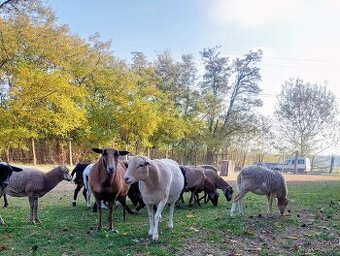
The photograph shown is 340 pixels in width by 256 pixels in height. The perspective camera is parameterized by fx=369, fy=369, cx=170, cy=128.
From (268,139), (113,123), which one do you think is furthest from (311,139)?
(113,123)

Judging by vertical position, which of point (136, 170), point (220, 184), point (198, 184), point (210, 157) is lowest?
point (210, 157)

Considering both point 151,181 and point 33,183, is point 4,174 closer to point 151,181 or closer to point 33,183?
point 33,183

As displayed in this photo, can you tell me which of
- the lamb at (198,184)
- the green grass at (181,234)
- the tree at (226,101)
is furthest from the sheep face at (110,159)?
the tree at (226,101)

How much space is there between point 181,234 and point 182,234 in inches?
0.8

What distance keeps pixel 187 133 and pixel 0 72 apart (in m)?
22.5

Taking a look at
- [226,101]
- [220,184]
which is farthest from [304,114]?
[220,184]

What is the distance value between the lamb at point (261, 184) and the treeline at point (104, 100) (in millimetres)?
18411

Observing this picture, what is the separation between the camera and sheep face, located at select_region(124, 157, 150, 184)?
753cm

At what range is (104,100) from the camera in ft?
118

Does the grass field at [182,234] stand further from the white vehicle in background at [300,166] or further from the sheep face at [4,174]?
the white vehicle in background at [300,166]

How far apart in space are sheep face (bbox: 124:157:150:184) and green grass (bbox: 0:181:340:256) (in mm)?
1206

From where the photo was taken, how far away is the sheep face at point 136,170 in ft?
24.7

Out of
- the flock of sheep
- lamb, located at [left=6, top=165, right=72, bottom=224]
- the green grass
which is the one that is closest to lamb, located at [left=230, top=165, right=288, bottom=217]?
the flock of sheep

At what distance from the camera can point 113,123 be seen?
34.7m
